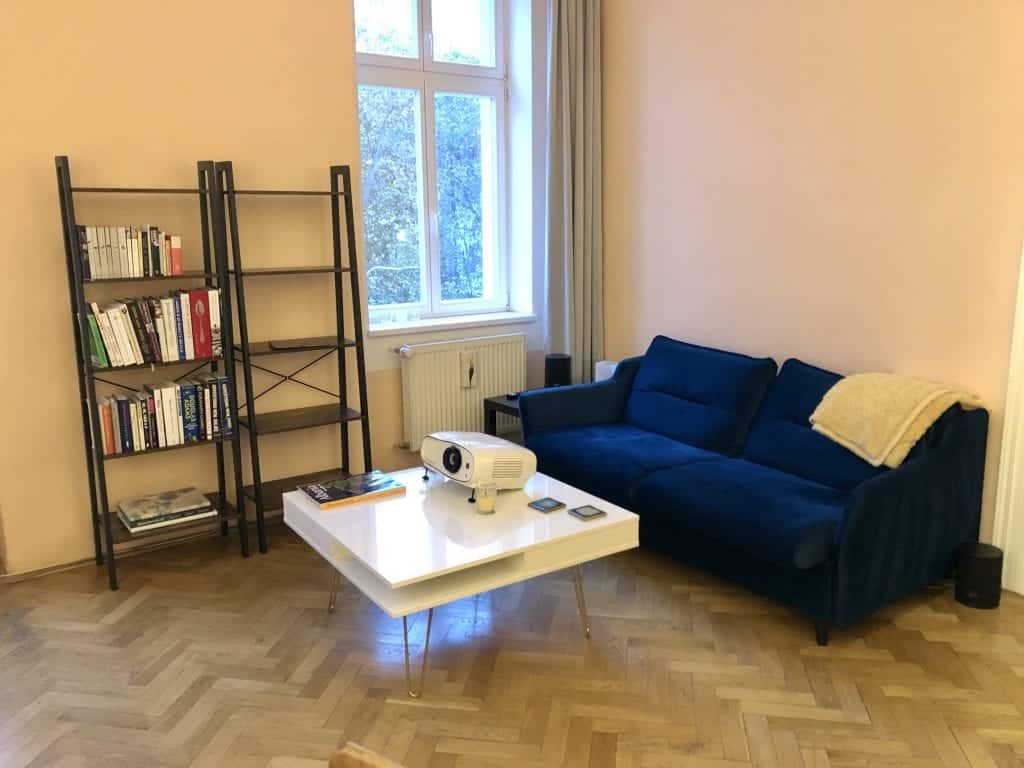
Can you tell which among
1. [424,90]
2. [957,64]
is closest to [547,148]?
[424,90]

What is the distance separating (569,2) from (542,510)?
2.80m

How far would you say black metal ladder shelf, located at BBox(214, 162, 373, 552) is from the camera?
11.0 feet

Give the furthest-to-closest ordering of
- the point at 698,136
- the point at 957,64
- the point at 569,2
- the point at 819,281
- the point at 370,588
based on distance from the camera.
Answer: the point at 569,2
the point at 698,136
the point at 819,281
the point at 957,64
the point at 370,588

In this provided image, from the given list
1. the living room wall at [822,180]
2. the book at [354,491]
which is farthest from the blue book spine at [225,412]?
the living room wall at [822,180]

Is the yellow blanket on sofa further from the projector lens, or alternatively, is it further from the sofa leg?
the projector lens

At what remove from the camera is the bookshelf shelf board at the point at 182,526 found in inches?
128

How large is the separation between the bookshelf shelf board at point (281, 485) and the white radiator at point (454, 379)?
0.49 m

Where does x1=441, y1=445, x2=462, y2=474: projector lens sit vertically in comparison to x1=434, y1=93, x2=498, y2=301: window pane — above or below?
below

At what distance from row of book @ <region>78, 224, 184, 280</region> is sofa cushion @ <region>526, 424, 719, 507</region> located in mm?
1683

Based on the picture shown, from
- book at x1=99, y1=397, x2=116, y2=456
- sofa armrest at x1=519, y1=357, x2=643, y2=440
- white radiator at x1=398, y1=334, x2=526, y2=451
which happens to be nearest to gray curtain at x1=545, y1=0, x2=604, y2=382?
white radiator at x1=398, y1=334, x2=526, y2=451

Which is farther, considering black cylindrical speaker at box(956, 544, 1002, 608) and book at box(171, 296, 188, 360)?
book at box(171, 296, 188, 360)

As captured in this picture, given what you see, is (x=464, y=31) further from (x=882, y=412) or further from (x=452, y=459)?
(x=882, y=412)

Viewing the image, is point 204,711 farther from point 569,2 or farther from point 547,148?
point 569,2

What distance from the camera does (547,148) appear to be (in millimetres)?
4379
